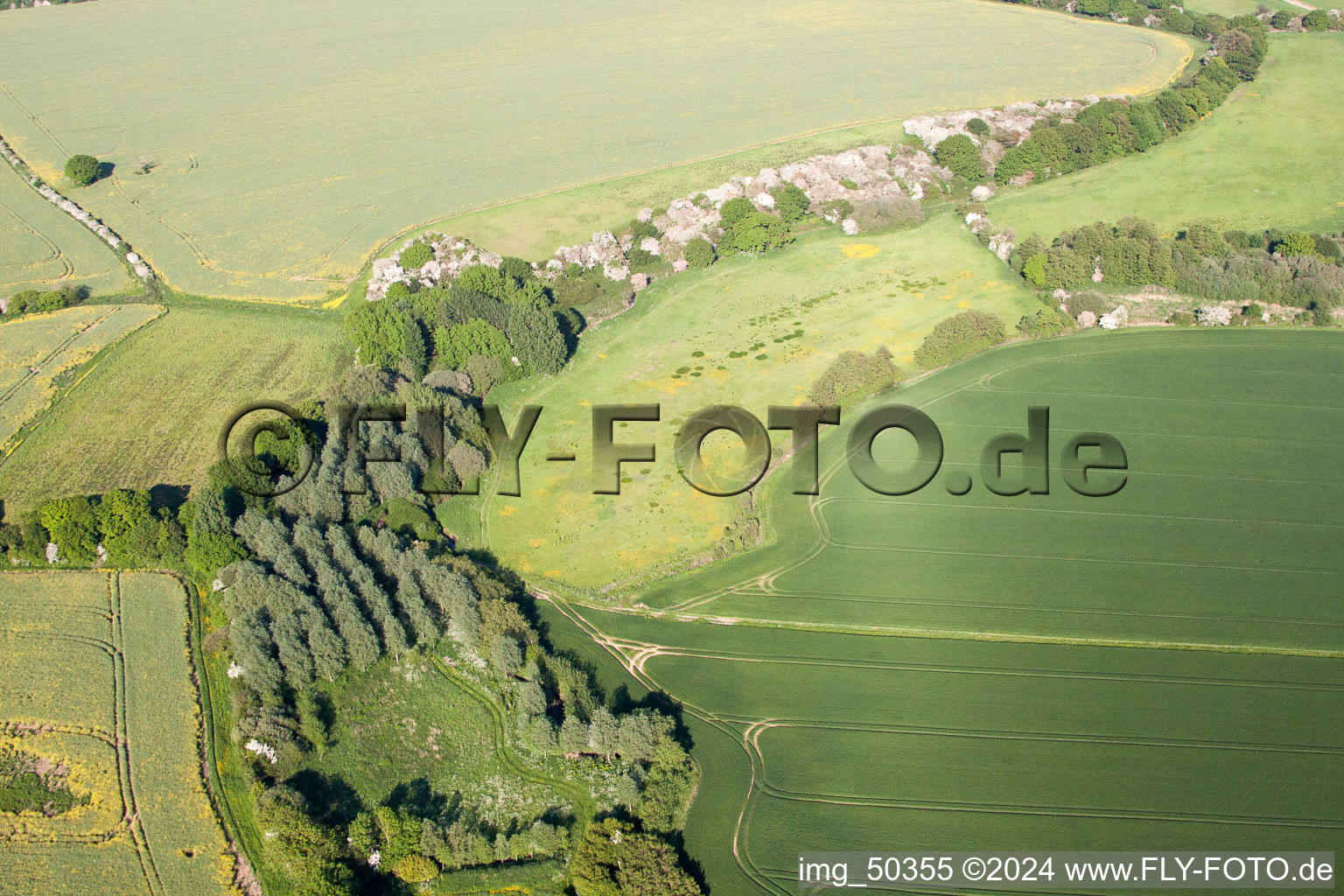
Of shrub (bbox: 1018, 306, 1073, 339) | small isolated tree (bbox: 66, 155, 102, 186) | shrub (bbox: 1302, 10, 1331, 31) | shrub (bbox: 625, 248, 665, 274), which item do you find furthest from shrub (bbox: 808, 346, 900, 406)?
shrub (bbox: 1302, 10, 1331, 31)

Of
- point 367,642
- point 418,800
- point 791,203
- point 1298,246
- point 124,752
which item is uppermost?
point 791,203

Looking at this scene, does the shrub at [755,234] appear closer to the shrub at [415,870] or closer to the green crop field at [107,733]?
the green crop field at [107,733]

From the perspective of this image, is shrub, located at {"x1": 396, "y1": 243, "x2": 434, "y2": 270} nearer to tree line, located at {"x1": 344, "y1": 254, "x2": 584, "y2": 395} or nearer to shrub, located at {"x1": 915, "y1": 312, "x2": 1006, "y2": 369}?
tree line, located at {"x1": 344, "y1": 254, "x2": 584, "y2": 395}

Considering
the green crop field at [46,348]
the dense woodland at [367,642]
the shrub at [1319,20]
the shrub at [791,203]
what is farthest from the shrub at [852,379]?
the shrub at [1319,20]

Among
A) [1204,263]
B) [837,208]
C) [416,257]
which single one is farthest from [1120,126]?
[416,257]

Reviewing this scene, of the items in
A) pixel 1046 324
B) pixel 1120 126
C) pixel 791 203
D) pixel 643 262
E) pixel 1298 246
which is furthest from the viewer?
pixel 1120 126

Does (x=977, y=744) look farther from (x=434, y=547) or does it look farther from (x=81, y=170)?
(x=81, y=170)
